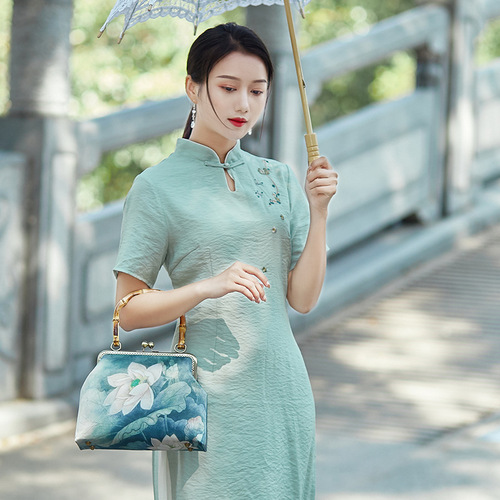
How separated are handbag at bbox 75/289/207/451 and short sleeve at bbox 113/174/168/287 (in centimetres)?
12

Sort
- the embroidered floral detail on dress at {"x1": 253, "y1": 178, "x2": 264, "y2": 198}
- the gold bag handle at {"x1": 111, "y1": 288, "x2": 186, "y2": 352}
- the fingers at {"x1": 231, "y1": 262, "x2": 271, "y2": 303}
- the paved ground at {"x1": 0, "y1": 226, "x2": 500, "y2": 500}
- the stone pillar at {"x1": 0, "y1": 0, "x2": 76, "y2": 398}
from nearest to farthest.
A: the fingers at {"x1": 231, "y1": 262, "x2": 271, "y2": 303} < the gold bag handle at {"x1": 111, "y1": 288, "x2": 186, "y2": 352} < the embroidered floral detail on dress at {"x1": 253, "y1": 178, "x2": 264, "y2": 198} < the paved ground at {"x1": 0, "y1": 226, "x2": 500, "y2": 500} < the stone pillar at {"x1": 0, "y1": 0, "x2": 76, "y2": 398}

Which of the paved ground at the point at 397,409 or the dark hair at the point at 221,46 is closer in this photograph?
the dark hair at the point at 221,46

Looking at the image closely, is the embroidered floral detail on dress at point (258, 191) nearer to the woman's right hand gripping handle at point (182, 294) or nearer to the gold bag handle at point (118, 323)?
the woman's right hand gripping handle at point (182, 294)

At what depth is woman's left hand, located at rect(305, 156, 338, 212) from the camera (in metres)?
2.11

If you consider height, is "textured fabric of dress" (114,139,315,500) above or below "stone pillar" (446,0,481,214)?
below

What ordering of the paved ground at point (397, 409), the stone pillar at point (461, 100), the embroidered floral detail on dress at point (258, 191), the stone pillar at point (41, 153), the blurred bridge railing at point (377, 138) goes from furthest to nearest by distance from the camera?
1. the stone pillar at point (461, 100)
2. the blurred bridge railing at point (377, 138)
3. the stone pillar at point (41, 153)
4. the paved ground at point (397, 409)
5. the embroidered floral detail on dress at point (258, 191)

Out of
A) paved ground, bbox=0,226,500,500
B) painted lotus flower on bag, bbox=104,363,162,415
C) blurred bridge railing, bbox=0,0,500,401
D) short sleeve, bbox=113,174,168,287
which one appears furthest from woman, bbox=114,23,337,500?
blurred bridge railing, bbox=0,0,500,401

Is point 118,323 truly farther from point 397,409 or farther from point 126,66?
point 126,66

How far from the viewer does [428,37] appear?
791 cm

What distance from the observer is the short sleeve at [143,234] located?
2.12 metres

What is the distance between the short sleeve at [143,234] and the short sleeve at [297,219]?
0.97 feet

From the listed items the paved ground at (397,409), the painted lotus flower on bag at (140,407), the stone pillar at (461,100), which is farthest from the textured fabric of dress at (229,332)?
the stone pillar at (461,100)

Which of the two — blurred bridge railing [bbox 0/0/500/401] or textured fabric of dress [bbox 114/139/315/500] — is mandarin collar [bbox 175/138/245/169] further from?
blurred bridge railing [bbox 0/0/500/401]

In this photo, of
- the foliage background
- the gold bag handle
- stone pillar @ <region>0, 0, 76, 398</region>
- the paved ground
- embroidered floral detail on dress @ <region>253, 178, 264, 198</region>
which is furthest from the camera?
the foliage background
